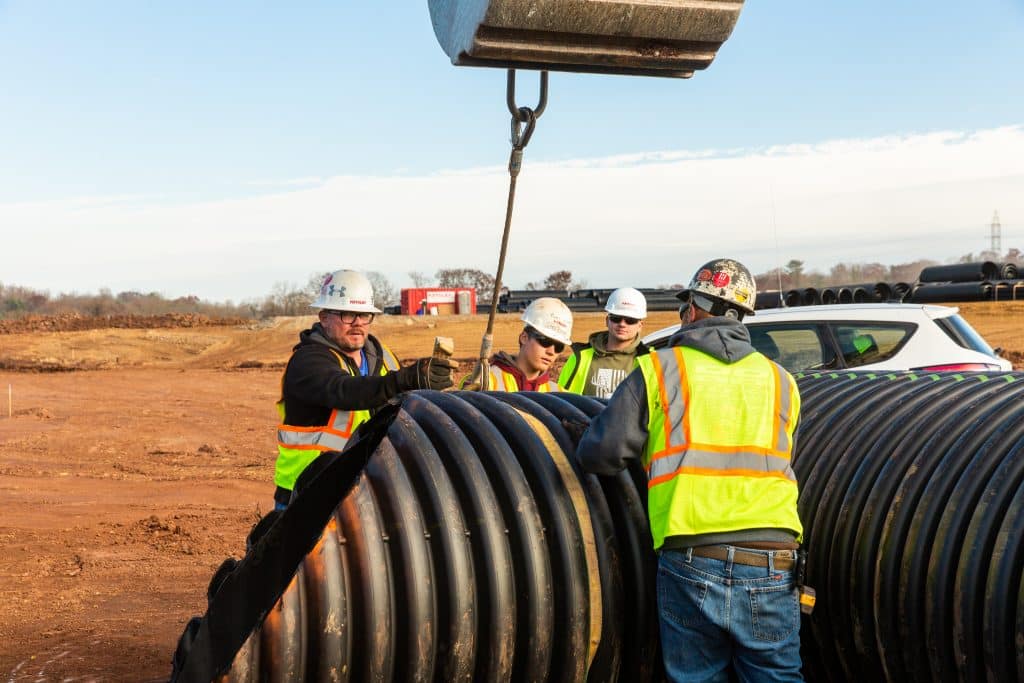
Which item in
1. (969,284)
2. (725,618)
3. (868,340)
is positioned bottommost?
(725,618)

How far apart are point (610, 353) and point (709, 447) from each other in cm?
389

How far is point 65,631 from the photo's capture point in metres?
6.94

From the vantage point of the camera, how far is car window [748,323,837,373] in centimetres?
939

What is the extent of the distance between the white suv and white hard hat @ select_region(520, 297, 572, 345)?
227 centimetres

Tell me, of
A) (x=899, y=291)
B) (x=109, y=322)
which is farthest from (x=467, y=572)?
(x=109, y=322)

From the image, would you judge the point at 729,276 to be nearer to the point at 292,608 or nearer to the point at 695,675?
the point at 695,675

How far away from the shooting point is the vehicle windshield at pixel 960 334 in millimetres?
8984

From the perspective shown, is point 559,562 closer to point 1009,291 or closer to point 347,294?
point 347,294

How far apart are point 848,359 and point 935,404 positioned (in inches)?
183

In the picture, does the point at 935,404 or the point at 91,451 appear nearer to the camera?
the point at 935,404

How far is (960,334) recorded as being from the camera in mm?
9070

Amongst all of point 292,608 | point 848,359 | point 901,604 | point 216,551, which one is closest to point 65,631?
point 216,551

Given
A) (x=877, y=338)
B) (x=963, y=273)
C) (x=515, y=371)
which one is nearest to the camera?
(x=515, y=371)

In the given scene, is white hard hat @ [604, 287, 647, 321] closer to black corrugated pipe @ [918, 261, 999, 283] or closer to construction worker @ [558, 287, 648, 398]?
construction worker @ [558, 287, 648, 398]
